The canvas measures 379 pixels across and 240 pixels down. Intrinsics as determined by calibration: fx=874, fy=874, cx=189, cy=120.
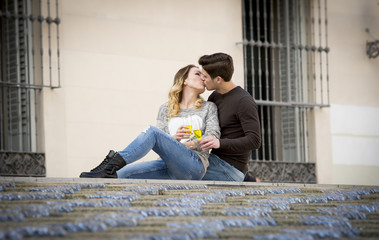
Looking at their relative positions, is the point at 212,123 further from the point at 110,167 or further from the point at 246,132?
the point at 110,167

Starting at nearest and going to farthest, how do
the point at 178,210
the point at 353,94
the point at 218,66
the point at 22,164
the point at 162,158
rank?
the point at 178,210
the point at 162,158
the point at 218,66
the point at 22,164
the point at 353,94

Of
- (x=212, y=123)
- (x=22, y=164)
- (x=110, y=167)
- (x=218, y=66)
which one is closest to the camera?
(x=110, y=167)

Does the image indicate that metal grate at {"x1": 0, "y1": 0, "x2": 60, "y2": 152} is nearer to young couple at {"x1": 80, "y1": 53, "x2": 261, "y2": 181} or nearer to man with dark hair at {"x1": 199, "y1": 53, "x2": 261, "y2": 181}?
young couple at {"x1": 80, "y1": 53, "x2": 261, "y2": 181}

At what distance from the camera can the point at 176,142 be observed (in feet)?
19.5

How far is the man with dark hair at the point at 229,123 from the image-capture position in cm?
609

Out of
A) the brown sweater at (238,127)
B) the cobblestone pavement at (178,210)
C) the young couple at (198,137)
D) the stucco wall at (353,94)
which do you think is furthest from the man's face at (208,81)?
the stucco wall at (353,94)

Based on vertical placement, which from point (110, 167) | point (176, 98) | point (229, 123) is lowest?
point (110, 167)

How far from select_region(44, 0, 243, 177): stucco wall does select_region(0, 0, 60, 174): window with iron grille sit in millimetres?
136

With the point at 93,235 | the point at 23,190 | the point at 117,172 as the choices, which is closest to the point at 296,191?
the point at 117,172

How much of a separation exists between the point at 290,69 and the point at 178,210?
7.49 metres

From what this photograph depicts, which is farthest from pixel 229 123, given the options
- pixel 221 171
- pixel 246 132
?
pixel 221 171

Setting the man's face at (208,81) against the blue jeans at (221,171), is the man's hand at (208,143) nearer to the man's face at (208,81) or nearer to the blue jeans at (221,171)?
the blue jeans at (221,171)

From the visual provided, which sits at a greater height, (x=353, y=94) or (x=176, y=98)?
(x=353, y=94)

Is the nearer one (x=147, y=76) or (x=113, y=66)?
(x=113, y=66)
